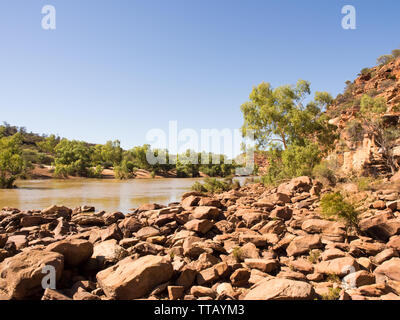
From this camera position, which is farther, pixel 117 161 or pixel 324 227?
pixel 117 161

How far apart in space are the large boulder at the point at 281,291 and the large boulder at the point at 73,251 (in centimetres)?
309

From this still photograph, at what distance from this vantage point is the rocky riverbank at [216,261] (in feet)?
12.0

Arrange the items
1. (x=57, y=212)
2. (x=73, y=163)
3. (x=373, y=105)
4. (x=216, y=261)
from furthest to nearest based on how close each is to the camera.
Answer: (x=73, y=163) < (x=373, y=105) < (x=57, y=212) < (x=216, y=261)

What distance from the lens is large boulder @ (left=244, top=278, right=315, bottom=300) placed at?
330 centimetres

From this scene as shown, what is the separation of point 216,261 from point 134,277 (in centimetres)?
167

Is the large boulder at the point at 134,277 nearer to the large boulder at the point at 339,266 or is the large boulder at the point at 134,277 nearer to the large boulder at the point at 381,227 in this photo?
the large boulder at the point at 339,266

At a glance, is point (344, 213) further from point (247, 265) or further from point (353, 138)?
point (353, 138)

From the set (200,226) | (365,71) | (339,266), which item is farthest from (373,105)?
(365,71)

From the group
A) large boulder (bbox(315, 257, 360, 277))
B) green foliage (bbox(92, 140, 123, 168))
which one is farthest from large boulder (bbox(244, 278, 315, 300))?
green foliage (bbox(92, 140, 123, 168))

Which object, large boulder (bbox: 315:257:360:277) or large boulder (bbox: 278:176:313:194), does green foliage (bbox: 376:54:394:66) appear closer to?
large boulder (bbox: 278:176:313:194)

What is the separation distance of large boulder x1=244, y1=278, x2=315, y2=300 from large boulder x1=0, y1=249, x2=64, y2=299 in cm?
309

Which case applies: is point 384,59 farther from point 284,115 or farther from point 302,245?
point 302,245

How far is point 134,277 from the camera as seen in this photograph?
3.79 meters
